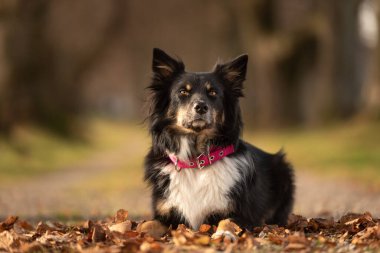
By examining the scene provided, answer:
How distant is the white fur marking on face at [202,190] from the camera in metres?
6.26

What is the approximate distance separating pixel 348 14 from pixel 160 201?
1976 centimetres

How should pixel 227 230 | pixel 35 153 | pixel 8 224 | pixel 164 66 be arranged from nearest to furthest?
pixel 227 230 → pixel 8 224 → pixel 164 66 → pixel 35 153

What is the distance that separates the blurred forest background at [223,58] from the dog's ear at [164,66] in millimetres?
6797

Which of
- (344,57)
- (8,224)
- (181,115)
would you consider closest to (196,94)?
(181,115)

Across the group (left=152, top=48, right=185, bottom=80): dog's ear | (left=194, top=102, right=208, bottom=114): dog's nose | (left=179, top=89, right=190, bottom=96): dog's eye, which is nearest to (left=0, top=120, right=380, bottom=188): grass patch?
(left=152, top=48, right=185, bottom=80): dog's ear

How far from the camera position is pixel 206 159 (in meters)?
6.38

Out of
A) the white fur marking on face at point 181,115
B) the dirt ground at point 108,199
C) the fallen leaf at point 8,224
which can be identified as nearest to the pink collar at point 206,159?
the white fur marking on face at point 181,115

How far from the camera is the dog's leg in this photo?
5770mm

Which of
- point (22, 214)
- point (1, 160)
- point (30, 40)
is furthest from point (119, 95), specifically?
point (22, 214)

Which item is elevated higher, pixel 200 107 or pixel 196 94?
pixel 196 94

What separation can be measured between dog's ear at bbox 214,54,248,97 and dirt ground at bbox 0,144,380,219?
68.9 inches

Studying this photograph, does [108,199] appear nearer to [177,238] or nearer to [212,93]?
[212,93]

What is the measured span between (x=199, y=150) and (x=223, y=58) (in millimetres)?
24958

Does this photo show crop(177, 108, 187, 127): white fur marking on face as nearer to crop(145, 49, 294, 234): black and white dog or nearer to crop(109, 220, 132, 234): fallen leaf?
crop(145, 49, 294, 234): black and white dog
